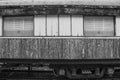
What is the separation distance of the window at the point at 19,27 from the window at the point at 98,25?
2.19 m

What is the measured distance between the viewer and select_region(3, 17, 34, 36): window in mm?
6184

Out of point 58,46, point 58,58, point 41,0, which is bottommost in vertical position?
point 58,58

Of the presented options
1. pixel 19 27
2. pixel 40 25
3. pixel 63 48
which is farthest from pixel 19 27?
pixel 63 48

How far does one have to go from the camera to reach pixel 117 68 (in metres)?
6.34

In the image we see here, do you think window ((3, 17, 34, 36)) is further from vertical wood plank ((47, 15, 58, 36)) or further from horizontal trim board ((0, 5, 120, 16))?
vertical wood plank ((47, 15, 58, 36))

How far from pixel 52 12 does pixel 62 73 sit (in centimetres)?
238

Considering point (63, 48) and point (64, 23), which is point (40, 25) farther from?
point (63, 48)

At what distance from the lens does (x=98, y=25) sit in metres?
6.15

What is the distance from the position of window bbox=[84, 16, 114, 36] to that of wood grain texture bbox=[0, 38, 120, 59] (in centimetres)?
38

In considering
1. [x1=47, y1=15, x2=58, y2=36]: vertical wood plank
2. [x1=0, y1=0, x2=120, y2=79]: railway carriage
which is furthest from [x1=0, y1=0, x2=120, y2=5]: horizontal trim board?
[x1=47, y1=15, x2=58, y2=36]: vertical wood plank

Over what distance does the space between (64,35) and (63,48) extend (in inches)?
19.9

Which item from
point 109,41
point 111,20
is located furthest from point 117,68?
point 111,20

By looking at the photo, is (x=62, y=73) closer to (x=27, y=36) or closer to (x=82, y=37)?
(x=82, y=37)

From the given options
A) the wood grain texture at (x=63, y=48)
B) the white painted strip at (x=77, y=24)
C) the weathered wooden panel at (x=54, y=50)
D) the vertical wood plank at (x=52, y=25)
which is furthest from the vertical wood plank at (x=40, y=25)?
the white painted strip at (x=77, y=24)
